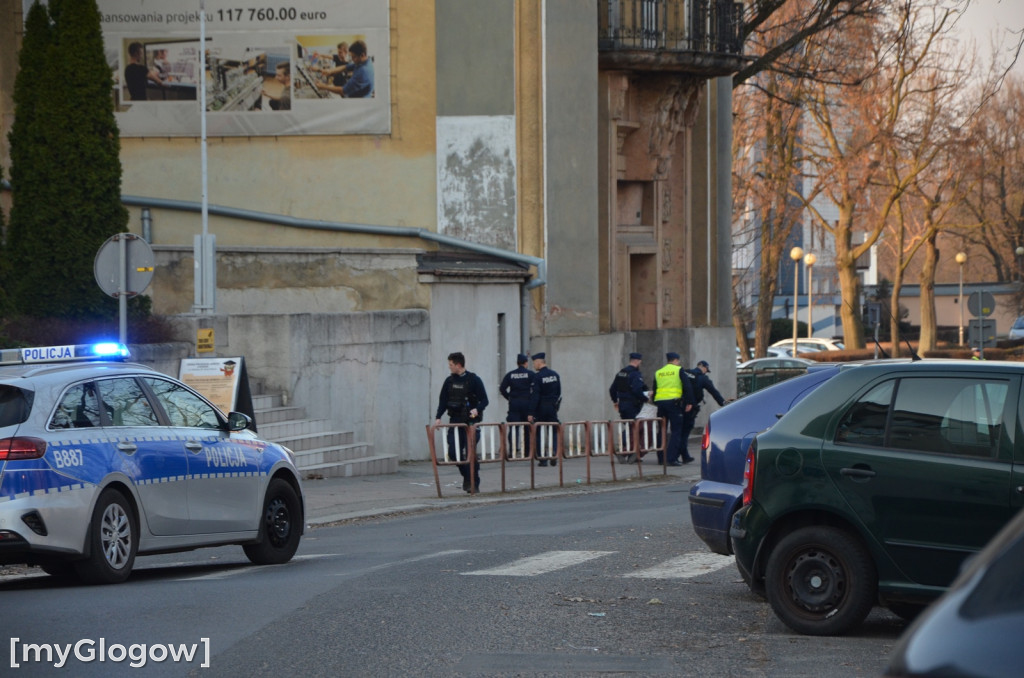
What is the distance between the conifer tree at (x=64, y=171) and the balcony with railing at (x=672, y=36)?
12306 millimetres

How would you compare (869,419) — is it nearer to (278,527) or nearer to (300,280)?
(278,527)

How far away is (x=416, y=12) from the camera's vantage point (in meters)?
28.0

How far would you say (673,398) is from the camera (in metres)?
24.6

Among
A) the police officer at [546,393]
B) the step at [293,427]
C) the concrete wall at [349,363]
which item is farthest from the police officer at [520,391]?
the step at [293,427]

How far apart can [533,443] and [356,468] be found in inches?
116

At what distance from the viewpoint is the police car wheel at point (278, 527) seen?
38.9 ft

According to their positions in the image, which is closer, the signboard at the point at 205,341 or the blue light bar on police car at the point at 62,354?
the blue light bar on police car at the point at 62,354

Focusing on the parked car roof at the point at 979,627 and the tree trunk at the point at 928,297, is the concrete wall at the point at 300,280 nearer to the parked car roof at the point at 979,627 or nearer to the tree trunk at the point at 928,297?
the parked car roof at the point at 979,627

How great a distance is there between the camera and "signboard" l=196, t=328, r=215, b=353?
18969 millimetres

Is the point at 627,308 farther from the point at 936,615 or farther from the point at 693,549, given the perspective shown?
the point at 936,615

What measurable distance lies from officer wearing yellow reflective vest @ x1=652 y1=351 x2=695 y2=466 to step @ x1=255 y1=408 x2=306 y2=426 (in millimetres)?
6060

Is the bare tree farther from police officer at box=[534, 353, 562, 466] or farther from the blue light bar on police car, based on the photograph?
the blue light bar on police car

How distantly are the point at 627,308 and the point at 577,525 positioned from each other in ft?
59.1

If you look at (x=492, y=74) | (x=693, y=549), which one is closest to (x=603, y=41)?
(x=492, y=74)
